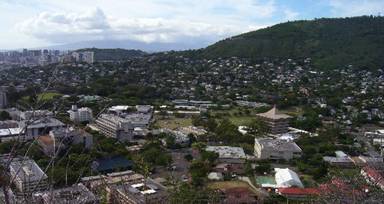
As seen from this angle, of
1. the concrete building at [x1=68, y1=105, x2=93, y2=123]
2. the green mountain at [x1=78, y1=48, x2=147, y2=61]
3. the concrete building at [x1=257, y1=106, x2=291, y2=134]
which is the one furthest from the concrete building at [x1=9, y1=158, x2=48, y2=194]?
the green mountain at [x1=78, y1=48, x2=147, y2=61]

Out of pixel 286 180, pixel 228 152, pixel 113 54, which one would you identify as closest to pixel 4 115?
pixel 228 152

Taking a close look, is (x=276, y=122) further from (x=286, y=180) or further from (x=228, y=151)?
(x=286, y=180)

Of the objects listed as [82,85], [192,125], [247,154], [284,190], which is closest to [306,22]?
[82,85]

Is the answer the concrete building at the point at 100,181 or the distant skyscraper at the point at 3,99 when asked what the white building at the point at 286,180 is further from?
the distant skyscraper at the point at 3,99

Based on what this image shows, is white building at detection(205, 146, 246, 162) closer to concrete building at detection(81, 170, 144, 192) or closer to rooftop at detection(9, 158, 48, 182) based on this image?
concrete building at detection(81, 170, 144, 192)

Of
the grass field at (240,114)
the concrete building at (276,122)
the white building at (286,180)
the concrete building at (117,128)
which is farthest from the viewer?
the grass field at (240,114)

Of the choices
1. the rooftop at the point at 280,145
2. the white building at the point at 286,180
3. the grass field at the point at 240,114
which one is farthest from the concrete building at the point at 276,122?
the white building at the point at 286,180

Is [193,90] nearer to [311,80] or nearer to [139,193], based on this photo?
[311,80]

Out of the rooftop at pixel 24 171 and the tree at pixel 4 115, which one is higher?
the rooftop at pixel 24 171
